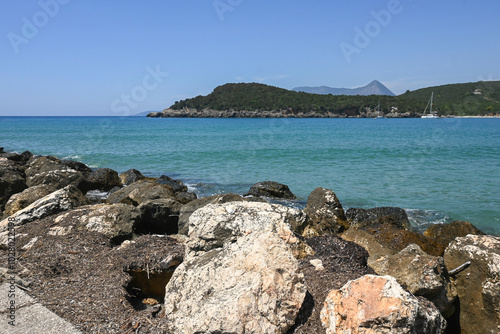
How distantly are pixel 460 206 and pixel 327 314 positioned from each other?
12.7m

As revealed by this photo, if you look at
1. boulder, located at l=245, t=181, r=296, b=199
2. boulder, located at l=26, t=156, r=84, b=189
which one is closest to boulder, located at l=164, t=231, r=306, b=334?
boulder, located at l=26, t=156, r=84, b=189

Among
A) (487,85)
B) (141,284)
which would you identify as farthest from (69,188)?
(487,85)

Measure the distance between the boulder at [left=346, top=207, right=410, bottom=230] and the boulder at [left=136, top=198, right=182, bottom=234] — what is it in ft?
16.2

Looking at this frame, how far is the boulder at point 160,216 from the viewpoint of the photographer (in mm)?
8562

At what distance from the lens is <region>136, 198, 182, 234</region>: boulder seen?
28.1 ft

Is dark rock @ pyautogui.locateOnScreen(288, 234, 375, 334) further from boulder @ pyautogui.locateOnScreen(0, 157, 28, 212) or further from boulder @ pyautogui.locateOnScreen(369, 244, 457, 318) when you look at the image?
boulder @ pyautogui.locateOnScreen(0, 157, 28, 212)

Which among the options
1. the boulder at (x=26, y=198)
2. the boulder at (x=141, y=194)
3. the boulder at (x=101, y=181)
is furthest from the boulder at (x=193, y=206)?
the boulder at (x=101, y=181)

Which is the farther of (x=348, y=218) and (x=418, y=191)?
(x=418, y=191)

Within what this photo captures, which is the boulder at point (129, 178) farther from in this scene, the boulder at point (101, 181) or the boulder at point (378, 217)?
the boulder at point (378, 217)

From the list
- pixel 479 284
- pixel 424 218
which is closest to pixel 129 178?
pixel 424 218

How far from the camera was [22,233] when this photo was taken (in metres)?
6.66

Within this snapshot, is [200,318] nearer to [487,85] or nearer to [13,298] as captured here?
[13,298]

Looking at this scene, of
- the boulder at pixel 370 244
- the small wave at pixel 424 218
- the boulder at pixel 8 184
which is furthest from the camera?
the boulder at pixel 8 184

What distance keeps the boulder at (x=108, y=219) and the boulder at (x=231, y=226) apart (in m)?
2.26
